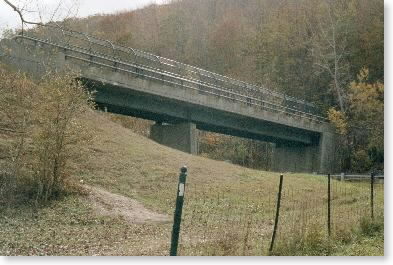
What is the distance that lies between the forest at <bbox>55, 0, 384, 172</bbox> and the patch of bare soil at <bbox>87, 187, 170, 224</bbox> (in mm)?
6893

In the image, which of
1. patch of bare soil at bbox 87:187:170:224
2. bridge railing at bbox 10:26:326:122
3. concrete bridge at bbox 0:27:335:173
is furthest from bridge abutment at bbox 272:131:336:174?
patch of bare soil at bbox 87:187:170:224

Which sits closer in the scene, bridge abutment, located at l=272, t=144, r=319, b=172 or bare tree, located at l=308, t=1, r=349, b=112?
bare tree, located at l=308, t=1, r=349, b=112

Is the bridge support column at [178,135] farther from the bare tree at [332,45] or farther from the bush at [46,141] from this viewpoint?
the bush at [46,141]

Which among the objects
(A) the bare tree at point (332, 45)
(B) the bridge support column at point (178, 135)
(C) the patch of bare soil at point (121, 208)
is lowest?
(C) the patch of bare soil at point (121, 208)

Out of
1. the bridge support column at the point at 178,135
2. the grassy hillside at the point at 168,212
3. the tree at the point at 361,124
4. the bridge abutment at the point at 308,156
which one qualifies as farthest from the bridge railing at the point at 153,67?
the tree at the point at 361,124

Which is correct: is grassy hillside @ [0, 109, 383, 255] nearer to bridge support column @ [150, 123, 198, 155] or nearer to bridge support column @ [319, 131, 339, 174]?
bridge support column @ [150, 123, 198, 155]

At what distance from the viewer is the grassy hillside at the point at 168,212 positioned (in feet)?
27.4

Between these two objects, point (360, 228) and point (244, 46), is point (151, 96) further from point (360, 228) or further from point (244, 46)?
point (244, 46)

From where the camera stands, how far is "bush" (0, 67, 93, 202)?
13789 millimetres

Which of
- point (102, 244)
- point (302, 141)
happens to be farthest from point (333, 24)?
point (102, 244)

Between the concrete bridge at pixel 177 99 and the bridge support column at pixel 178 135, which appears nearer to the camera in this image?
the concrete bridge at pixel 177 99

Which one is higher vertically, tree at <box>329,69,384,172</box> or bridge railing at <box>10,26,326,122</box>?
bridge railing at <box>10,26,326,122</box>

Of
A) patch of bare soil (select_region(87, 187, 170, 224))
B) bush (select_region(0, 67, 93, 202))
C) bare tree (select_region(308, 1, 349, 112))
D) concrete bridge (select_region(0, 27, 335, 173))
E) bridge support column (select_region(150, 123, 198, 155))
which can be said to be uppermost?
bare tree (select_region(308, 1, 349, 112))

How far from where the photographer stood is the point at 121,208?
14.2m
